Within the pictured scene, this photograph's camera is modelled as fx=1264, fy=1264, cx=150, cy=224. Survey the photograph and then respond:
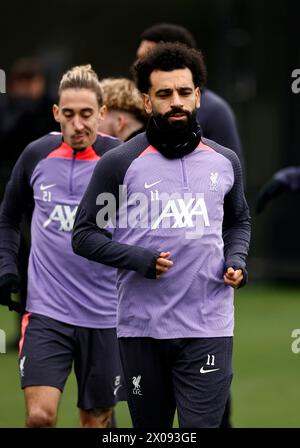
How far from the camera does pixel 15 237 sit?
21.9ft

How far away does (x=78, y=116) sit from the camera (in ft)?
21.2

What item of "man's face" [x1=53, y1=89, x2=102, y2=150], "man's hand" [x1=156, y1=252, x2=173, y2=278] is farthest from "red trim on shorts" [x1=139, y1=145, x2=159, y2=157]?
"man's face" [x1=53, y1=89, x2=102, y2=150]

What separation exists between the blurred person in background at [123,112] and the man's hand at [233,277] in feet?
6.32

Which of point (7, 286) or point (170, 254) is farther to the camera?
point (7, 286)

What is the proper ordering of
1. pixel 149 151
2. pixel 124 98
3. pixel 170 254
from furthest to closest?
pixel 124 98 → pixel 149 151 → pixel 170 254

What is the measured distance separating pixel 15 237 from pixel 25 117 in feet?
Result: 14.6

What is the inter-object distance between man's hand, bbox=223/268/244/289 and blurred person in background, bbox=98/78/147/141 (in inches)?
75.8

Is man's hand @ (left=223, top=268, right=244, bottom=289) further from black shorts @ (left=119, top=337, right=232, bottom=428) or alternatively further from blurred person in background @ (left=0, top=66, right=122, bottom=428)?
blurred person in background @ (left=0, top=66, right=122, bottom=428)

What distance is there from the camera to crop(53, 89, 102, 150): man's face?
6465 millimetres

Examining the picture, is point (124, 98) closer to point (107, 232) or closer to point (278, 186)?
point (278, 186)

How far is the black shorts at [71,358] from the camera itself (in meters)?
6.36

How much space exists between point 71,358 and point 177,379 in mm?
1164

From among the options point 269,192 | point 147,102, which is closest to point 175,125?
point 147,102

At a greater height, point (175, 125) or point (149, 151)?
point (175, 125)
